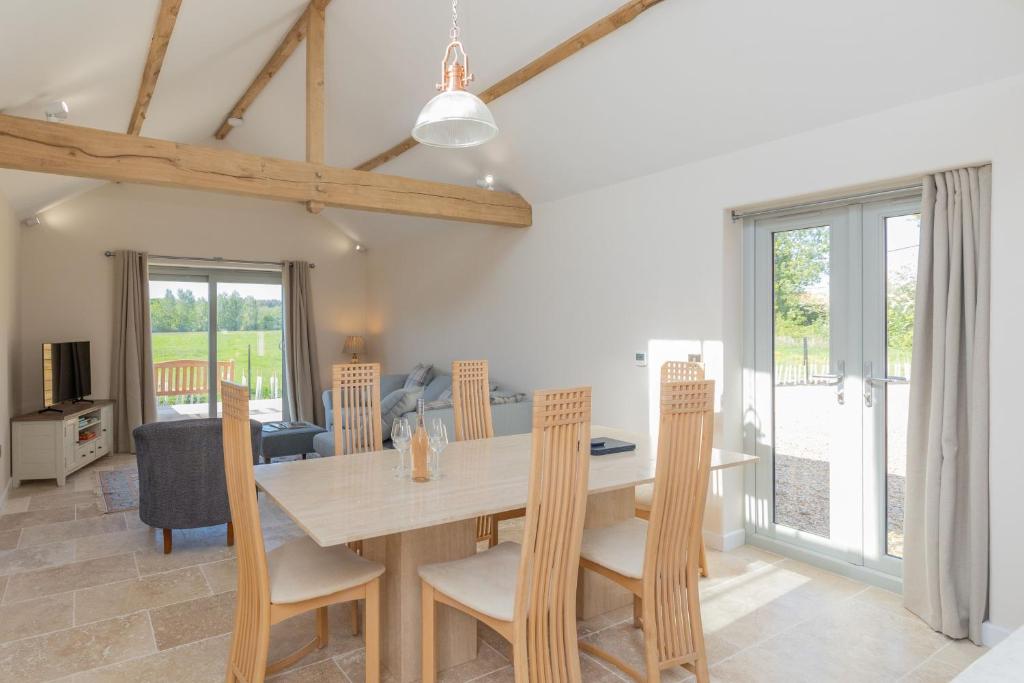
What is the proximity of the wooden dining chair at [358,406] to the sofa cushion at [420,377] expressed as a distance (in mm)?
3481

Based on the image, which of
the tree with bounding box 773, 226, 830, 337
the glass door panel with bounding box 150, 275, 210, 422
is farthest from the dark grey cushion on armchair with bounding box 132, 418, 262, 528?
the glass door panel with bounding box 150, 275, 210, 422

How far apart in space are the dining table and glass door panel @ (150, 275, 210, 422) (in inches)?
227

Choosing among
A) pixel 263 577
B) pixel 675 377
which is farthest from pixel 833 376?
pixel 263 577

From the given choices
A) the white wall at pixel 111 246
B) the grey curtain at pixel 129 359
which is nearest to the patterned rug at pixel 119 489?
the grey curtain at pixel 129 359

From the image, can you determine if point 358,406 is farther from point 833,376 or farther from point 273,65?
point 273,65

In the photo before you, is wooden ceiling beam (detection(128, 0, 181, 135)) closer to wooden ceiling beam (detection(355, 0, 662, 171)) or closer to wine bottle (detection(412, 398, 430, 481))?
wooden ceiling beam (detection(355, 0, 662, 171))

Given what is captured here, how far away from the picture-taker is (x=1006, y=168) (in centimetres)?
262

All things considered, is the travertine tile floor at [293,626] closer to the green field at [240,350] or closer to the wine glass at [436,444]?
the wine glass at [436,444]

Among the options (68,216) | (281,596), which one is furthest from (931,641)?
(68,216)

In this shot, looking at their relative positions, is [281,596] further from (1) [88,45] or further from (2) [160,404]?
(2) [160,404]

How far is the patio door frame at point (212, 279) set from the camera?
24.8 feet

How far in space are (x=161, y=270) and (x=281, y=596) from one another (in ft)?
21.9

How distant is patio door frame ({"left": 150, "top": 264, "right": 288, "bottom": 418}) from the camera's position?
7.57m

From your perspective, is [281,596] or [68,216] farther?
[68,216]
